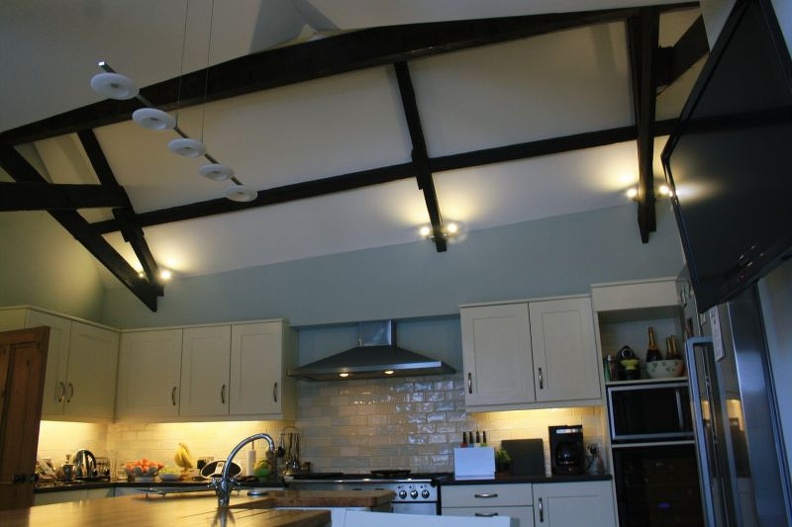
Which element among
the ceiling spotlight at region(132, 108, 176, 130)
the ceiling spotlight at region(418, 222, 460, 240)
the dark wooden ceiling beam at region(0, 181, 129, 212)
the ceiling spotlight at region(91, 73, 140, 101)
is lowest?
the ceiling spotlight at region(132, 108, 176, 130)

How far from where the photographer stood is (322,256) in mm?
6316

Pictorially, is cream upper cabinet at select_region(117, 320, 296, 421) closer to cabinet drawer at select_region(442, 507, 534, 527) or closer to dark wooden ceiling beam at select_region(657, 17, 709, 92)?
cabinet drawer at select_region(442, 507, 534, 527)

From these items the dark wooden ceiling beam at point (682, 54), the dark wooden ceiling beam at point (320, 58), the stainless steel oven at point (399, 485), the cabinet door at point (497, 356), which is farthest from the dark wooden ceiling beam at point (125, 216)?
the dark wooden ceiling beam at point (682, 54)

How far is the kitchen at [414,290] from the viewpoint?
5.62m

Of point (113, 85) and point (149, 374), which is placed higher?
point (113, 85)

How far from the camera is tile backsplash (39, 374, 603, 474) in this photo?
5.65 m

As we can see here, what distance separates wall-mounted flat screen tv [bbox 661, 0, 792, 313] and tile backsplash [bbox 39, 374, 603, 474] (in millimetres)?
3429

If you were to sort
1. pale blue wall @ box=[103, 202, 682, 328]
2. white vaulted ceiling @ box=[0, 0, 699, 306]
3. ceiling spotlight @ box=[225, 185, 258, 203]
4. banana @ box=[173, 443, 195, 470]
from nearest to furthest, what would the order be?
ceiling spotlight @ box=[225, 185, 258, 203], white vaulted ceiling @ box=[0, 0, 699, 306], pale blue wall @ box=[103, 202, 682, 328], banana @ box=[173, 443, 195, 470]

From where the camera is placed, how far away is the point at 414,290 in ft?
19.6

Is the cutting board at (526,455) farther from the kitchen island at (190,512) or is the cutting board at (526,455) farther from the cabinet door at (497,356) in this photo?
the kitchen island at (190,512)

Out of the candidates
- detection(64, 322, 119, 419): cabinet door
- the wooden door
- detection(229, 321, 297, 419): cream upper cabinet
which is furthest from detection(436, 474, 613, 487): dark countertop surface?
detection(64, 322, 119, 419): cabinet door

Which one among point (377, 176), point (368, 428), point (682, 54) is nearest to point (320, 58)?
point (377, 176)

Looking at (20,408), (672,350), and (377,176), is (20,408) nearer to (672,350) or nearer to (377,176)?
(377,176)

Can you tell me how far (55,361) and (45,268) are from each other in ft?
3.13
